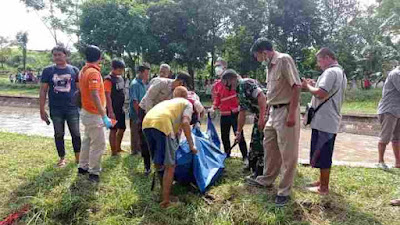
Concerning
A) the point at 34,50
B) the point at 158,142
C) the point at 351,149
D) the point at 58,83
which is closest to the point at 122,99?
the point at 58,83

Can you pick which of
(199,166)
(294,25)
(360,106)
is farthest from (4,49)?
(199,166)

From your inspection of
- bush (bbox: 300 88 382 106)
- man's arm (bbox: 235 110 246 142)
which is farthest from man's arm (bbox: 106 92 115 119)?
bush (bbox: 300 88 382 106)

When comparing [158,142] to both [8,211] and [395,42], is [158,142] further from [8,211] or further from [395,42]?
[395,42]

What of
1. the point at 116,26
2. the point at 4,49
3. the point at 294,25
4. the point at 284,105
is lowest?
the point at 284,105

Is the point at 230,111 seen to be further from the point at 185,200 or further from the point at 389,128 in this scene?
the point at 389,128

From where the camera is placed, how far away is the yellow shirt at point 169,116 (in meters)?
3.47

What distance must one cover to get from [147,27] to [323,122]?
669 inches

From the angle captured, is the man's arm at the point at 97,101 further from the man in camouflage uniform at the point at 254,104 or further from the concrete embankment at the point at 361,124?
the concrete embankment at the point at 361,124

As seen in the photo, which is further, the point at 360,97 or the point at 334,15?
the point at 334,15

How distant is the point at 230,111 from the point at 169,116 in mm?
1954

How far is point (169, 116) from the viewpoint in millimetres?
3520

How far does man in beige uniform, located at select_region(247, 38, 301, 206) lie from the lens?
11.4 feet

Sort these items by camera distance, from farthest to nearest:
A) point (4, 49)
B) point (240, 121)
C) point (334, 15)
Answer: point (4, 49), point (334, 15), point (240, 121)

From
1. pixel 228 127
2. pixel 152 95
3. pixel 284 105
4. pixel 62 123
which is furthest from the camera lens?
pixel 228 127
